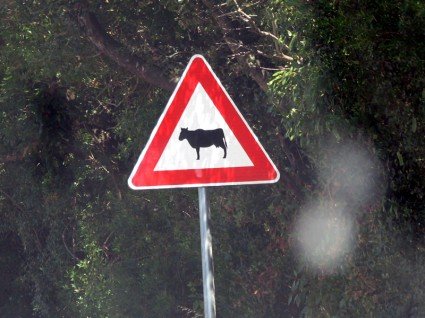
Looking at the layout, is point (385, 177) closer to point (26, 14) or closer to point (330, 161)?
point (330, 161)

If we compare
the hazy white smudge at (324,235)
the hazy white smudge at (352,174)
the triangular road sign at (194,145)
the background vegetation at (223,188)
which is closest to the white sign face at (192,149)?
the triangular road sign at (194,145)

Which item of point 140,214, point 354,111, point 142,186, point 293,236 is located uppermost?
point 142,186

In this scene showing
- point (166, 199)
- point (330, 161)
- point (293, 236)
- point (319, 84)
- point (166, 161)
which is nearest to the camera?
point (166, 161)

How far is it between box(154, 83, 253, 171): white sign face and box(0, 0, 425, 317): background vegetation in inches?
59.6

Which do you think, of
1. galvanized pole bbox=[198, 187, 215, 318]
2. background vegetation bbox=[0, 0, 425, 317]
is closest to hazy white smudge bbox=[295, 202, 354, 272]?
background vegetation bbox=[0, 0, 425, 317]

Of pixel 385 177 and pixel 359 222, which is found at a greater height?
pixel 385 177

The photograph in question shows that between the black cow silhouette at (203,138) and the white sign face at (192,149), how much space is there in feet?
0.06

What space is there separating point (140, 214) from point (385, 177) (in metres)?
5.37

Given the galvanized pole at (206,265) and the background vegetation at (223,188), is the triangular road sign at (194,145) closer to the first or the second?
the galvanized pole at (206,265)

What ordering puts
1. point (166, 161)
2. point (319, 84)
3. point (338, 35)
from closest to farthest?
point (166, 161)
point (338, 35)
point (319, 84)

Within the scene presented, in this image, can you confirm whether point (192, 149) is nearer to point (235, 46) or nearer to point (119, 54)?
point (235, 46)

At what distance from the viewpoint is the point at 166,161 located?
4.86 m

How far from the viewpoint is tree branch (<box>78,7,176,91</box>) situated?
959cm

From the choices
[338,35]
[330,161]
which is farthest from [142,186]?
[330,161]
